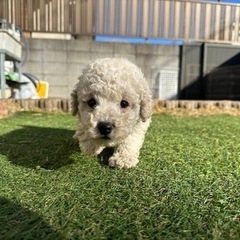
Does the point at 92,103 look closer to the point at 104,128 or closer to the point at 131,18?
the point at 104,128

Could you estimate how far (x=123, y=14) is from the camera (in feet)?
24.1

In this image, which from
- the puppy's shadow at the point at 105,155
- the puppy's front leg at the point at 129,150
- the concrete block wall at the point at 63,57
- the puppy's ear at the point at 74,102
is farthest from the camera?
the concrete block wall at the point at 63,57

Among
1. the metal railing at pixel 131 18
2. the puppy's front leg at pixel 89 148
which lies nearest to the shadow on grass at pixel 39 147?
the puppy's front leg at pixel 89 148

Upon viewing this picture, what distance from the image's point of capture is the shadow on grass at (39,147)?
2.05 metres

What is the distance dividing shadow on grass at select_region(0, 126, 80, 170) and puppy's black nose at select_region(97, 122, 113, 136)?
1.32 feet

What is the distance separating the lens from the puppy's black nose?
5.76ft

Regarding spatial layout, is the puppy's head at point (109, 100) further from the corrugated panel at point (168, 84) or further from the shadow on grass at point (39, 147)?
the corrugated panel at point (168, 84)

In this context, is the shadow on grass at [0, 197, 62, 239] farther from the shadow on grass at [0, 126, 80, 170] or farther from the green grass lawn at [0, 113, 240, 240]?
the shadow on grass at [0, 126, 80, 170]

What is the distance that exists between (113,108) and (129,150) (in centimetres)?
30

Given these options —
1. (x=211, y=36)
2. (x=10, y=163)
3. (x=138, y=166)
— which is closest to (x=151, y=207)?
(x=138, y=166)

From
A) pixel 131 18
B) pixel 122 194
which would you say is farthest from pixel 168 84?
pixel 122 194

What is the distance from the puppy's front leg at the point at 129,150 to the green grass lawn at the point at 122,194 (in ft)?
0.18

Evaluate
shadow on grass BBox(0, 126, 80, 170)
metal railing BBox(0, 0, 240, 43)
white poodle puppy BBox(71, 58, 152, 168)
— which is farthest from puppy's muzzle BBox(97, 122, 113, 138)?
metal railing BBox(0, 0, 240, 43)

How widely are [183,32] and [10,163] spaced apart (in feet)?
21.3
